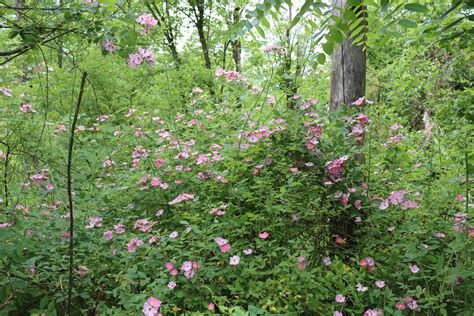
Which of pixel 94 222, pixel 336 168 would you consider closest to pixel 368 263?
pixel 336 168

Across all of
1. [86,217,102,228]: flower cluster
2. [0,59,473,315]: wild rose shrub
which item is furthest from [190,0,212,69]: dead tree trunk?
[86,217,102,228]: flower cluster

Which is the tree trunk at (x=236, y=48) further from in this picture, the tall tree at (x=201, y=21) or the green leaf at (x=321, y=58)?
the green leaf at (x=321, y=58)

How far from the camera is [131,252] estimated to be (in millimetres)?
2227

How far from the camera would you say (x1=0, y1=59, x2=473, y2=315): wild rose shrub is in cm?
205

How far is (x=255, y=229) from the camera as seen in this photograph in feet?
8.20

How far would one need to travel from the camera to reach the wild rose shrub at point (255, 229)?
6.72 feet

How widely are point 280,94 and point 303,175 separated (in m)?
0.92

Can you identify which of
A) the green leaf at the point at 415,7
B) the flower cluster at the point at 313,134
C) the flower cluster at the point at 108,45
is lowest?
the flower cluster at the point at 313,134

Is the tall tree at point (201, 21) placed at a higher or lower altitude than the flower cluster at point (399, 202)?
higher

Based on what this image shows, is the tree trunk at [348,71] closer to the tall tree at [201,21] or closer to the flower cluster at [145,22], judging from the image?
the flower cluster at [145,22]

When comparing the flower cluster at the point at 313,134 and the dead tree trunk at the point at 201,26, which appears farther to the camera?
the dead tree trunk at the point at 201,26

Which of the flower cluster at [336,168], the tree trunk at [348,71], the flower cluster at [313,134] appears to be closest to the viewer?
the flower cluster at [336,168]

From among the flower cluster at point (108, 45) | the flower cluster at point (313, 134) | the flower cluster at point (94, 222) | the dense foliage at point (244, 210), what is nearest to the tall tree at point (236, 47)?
the dense foliage at point (244, 210)

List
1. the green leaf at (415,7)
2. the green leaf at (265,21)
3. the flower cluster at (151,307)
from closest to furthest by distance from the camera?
the green leaf at (415,7) < the green leaf at (265,21) < the flower cluster at (151,307)
